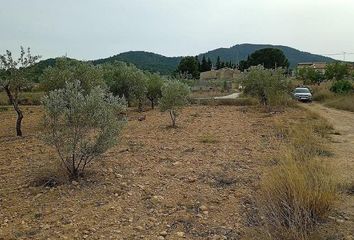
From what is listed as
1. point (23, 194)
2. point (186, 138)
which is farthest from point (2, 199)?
point (186, 138)

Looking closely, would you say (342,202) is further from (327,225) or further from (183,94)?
(183,94)

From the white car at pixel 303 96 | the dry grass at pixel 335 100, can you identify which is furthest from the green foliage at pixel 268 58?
the white car at pixel 303 96

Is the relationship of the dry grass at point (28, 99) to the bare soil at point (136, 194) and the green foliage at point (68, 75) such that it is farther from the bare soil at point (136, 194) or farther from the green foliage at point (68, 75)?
the bare soil at point (136, 194)

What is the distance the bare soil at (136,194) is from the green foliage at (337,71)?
48648mm

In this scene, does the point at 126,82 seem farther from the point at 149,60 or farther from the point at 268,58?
the point at 149,60

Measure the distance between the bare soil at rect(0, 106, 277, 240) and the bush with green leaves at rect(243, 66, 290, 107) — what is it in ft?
51.6

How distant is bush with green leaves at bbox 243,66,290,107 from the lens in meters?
25.5

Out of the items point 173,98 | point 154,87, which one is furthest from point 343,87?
point 173,98

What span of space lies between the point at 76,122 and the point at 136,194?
161 centimetres

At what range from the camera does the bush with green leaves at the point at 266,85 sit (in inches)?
1006

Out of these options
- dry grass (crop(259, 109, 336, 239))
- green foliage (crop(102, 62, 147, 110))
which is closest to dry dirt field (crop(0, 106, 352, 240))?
dry grass (crop(259, 109, 336, 239))

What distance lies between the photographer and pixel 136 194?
6297 millimetres

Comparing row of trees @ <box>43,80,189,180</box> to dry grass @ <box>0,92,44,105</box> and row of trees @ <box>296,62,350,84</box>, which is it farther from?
row of trees @ <box>296,62,350,84</box>

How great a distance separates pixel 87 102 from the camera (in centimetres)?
685
